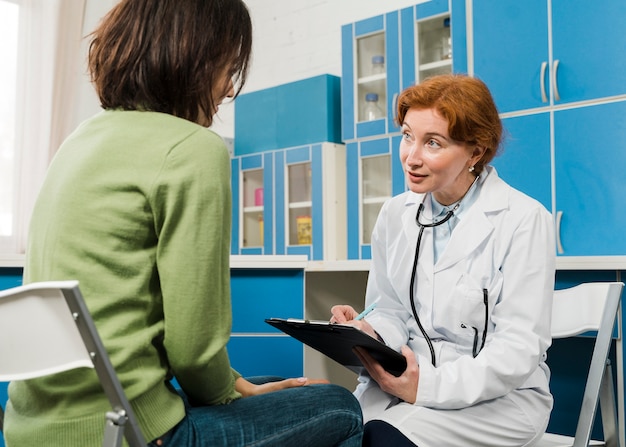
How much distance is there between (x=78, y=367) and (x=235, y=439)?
0.70ft

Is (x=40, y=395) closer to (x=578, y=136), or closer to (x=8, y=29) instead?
(x=578, y=136)

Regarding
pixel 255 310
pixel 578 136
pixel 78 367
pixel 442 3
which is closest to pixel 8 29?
pixel 442 3

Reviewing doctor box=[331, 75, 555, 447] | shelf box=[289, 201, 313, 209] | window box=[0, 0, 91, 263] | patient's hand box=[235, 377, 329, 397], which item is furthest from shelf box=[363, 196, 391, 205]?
patient's hand box=[235, 377, 329, 397]

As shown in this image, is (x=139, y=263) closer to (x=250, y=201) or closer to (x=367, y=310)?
(x=367, y=310)

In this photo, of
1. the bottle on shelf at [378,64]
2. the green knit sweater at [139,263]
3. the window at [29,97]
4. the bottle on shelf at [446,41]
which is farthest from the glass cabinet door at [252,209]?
the green knit sweater at [139,263]

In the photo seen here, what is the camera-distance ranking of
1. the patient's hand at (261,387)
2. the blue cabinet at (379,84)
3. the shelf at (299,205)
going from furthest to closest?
the shelf at (299,205) < the blue cabinet at (379,84) < the patient's hand at (261,387)

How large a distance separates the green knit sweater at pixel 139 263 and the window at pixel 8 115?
303 cm

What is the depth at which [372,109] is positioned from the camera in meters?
3.57

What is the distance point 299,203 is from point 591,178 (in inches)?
63.0

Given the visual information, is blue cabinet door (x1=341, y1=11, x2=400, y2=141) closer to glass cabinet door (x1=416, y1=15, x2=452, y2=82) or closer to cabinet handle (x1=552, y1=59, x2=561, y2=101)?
glass cabinet door (x1=416, y1=15, x2=452, y2=82)

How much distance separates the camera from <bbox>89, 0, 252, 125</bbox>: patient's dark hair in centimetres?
91

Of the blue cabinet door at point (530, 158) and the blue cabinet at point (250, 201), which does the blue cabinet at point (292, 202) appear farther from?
the blue cabinet door at point (530, 158)

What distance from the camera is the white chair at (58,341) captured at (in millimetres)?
724

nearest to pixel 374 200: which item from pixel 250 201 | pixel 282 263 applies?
pixel 250 201
